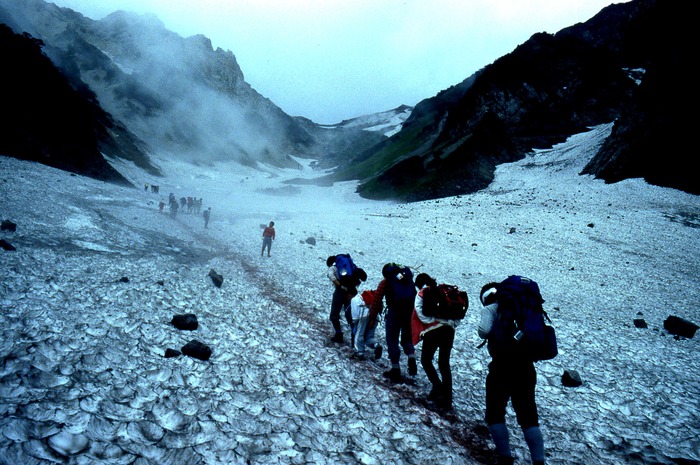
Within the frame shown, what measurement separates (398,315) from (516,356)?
3.00m

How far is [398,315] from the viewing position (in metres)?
7.53

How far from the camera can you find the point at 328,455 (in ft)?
15.7

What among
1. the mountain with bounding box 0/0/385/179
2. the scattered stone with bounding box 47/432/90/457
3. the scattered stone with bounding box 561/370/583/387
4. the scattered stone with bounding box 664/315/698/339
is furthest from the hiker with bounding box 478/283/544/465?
the mountain with bounding box 0/0/385/179

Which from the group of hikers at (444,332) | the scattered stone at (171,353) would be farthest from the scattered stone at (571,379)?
the scattered stone at (171,353)

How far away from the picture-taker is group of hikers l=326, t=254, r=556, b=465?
4.88 m

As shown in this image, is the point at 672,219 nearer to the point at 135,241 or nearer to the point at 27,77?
the point at 135,241

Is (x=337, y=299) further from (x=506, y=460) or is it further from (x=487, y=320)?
(x=506, y=460)

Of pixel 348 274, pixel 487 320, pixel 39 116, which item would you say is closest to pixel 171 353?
pixel 348 274

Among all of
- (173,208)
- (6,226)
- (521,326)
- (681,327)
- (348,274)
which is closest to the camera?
(521,326)

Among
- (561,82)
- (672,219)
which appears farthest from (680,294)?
(561,82)

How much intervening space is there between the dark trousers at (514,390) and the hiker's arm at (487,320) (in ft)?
1.54

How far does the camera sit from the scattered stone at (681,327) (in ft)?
37.7

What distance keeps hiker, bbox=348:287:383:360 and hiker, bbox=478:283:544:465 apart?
3.69m

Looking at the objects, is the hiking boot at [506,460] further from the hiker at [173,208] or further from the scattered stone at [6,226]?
the hiker at [173,208]
